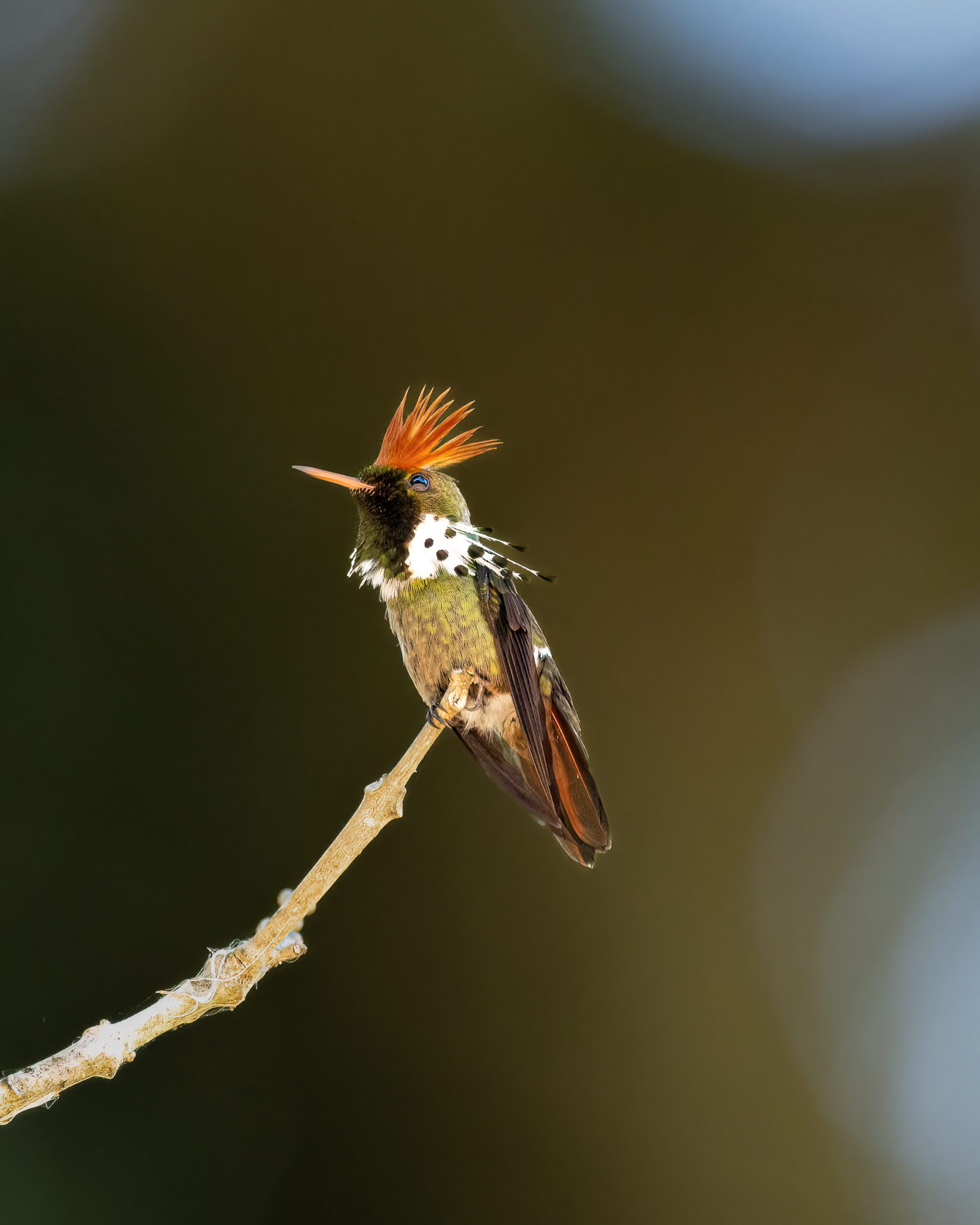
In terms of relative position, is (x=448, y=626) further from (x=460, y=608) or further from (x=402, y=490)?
(x=402, y=490)

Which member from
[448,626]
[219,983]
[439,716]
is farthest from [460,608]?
[219,983]

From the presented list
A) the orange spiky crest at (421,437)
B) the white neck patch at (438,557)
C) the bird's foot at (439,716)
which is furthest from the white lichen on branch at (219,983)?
the orange spiky crest at (421,437)

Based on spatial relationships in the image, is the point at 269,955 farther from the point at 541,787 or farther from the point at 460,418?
the point at 460,418

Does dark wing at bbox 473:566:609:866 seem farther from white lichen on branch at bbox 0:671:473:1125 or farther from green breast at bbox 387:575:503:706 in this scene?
white lichen on branch at bbox 0:671:473:1125

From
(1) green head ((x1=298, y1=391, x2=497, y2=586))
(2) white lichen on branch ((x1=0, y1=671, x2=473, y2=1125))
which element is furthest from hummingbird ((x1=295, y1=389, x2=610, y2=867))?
(2) white lichen on branch ((x1=0, y1=671, x2=473, y2=1125))

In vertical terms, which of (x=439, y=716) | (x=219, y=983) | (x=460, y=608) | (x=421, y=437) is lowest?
(x=219, y=983)

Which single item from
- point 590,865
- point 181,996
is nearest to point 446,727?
point 590,865
